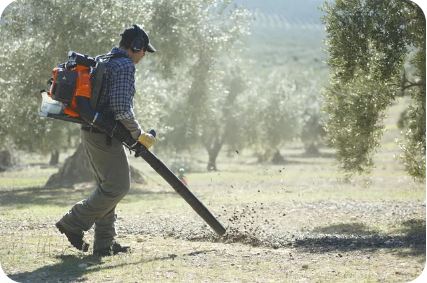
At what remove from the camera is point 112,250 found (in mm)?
9852

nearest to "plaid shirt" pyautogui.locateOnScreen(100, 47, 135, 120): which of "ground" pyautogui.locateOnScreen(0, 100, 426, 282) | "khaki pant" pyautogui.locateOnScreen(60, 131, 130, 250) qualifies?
"khaki pant" pyautogui.locateOnScreen(60, 131, 130, 250)

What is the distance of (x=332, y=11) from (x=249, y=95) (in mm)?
46700

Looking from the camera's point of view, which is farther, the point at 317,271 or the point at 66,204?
the point at 66,204

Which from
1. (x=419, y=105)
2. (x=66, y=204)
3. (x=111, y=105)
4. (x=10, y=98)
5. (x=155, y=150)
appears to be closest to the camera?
(x=111, y=105)

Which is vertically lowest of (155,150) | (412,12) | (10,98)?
(155,150)

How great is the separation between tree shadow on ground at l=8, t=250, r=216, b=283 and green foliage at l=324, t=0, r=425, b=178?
21.1 ft

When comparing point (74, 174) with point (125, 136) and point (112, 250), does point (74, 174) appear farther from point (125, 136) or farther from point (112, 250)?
point (125, 136)

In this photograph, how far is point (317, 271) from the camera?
28.3ft

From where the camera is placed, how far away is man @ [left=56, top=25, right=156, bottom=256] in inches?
362

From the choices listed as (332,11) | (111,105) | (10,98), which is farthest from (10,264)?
(10,98)

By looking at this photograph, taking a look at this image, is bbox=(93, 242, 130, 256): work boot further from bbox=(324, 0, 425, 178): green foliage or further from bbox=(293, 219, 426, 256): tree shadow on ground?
bbox=(324, 0, 425, 178): green foliage

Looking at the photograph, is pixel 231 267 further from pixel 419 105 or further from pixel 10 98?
pixel 10 98

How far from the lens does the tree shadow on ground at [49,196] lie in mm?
20453

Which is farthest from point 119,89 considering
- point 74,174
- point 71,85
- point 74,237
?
point 74,174
